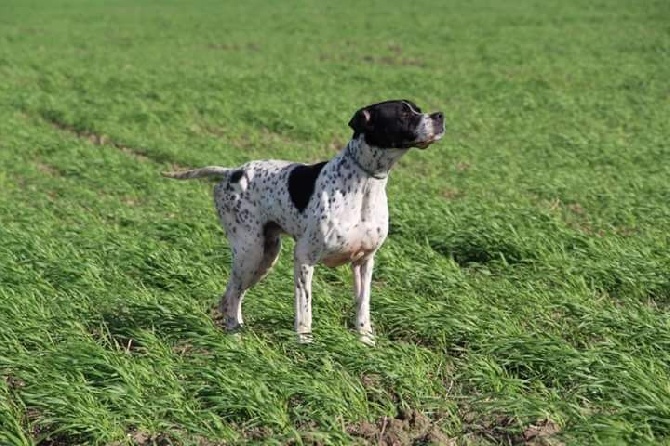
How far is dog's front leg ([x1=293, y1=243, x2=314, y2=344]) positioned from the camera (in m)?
6.29

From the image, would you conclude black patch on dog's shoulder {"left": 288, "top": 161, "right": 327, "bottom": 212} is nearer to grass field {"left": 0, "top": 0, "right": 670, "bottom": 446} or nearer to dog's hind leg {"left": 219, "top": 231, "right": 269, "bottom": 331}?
dog's hind leg {"left": 219, "top": 231, "right": 269, "bottom": 331}

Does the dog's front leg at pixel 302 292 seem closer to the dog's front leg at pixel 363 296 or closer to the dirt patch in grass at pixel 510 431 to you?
the dog's front leg at pixel 363 296

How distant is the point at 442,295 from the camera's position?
754cm

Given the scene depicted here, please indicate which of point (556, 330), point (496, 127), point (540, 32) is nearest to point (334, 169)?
point (556, 330)

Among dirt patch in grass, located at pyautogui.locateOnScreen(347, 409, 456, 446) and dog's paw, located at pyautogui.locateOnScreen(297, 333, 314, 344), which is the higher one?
dirt patch in grass, located at pyautogui.locateOnScreen(347, 409, 456, 446)

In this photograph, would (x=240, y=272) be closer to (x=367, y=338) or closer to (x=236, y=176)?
(x=236, y=176)

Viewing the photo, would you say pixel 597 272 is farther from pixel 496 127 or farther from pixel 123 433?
pixel 496 127

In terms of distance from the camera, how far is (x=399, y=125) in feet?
19.8

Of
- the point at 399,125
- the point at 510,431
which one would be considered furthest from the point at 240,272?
the point at 510,431

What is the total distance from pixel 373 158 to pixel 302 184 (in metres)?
0.56

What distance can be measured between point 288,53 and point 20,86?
11298 millimetres

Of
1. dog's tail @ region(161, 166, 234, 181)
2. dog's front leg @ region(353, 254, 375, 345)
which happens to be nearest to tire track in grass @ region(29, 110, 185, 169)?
dog's tail @ region(161, 166, 234, 181)

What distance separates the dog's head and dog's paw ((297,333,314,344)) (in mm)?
1382

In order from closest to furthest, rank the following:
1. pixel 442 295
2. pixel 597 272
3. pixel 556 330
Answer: pixel 556 330 → pixel 442 295 → pixel 597 272
